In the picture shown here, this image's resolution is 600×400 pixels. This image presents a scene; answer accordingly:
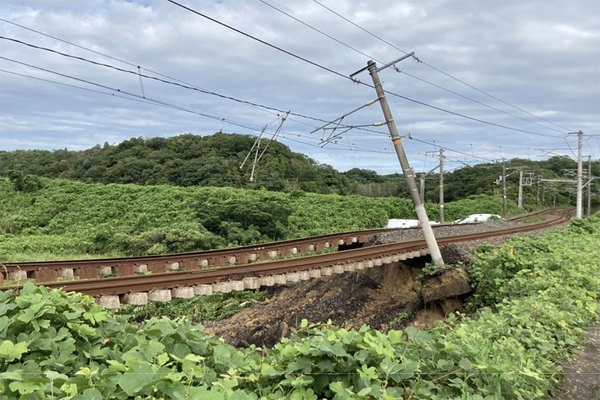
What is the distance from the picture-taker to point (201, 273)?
29.9ft

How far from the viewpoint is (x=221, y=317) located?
43.4 feet

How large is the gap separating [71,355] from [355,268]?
959 centimetres

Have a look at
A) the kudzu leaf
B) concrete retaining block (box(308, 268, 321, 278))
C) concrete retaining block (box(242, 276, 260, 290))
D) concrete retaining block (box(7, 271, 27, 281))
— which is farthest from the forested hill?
the kudzu leaf

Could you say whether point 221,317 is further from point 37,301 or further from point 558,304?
point 37,301

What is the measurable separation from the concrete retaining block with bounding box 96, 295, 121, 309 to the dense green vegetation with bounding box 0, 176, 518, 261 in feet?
33.6

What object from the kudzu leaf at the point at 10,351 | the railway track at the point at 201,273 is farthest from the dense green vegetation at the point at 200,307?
the kudzu leaf at the point at 10,351

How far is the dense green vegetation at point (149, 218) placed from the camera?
18.9 meters

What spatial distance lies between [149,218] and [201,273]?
1769 centimetres

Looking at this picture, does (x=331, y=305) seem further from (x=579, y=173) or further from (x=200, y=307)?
(x=579, y=173)

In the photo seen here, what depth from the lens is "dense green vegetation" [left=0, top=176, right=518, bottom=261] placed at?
18.9 m

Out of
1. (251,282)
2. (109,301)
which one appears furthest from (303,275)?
(109,301)

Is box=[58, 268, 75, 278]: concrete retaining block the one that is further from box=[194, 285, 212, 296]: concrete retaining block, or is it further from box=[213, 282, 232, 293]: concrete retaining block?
box=[213, 282, 232, 293]: concrete retaining block

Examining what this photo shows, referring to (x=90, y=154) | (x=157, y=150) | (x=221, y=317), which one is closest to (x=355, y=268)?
(x=221, y=317)

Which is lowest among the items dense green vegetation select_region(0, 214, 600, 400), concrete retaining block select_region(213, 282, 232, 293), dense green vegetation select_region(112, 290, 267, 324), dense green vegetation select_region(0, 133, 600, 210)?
dense green vegetation select_region(112, 290, 267, 324)
